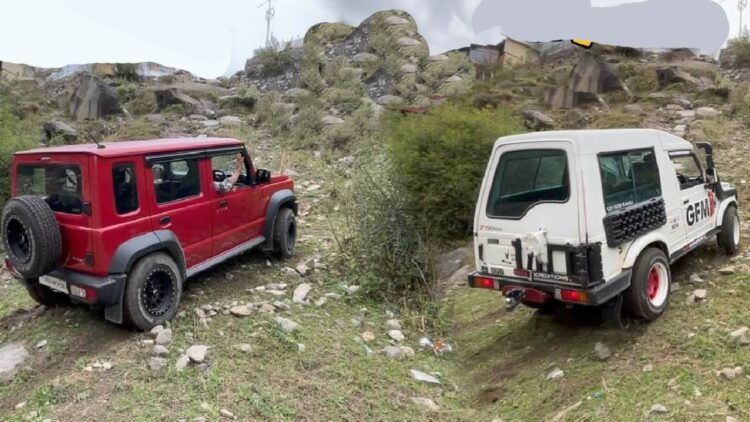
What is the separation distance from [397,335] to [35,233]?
129 inches

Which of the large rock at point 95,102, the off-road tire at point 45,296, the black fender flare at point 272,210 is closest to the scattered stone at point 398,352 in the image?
the black fender flare at point 272,210

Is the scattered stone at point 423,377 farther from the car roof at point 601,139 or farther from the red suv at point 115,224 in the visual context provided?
the red suv at point 115,224

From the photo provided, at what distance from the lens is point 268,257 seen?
7195 millimetres

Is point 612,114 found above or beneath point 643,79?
beneath

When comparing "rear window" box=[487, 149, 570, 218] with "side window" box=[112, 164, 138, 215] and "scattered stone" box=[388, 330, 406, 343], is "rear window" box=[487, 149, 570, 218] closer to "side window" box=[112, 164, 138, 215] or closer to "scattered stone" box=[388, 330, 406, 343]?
"scattered stone" box=[388, 330, 406, 343]

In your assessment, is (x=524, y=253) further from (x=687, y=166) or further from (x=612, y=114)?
(x=612, y=114)

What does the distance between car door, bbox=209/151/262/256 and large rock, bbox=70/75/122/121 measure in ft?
53.2

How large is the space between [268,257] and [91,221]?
2.98m

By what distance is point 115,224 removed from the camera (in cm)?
451

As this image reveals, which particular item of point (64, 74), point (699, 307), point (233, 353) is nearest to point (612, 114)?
point (699, 307)

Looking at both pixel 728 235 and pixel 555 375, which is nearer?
pixel 555 375

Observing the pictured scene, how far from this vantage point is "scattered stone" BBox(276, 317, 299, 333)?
4.79m

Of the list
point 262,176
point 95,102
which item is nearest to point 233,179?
point 262,176

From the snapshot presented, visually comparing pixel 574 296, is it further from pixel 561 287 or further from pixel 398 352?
pixel 398 352
